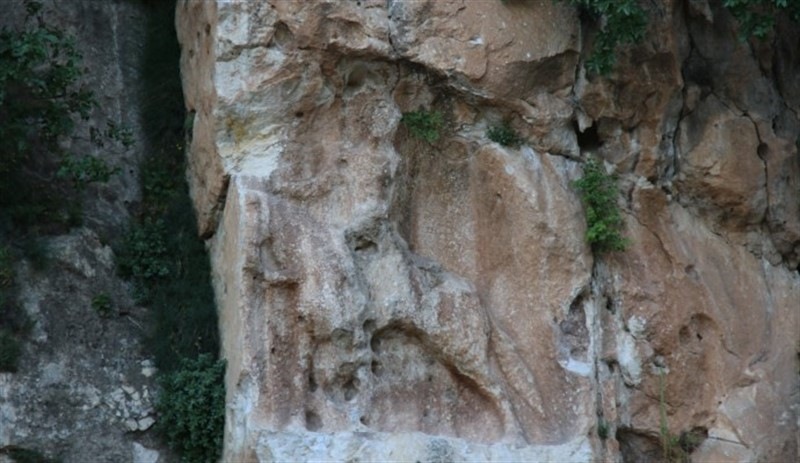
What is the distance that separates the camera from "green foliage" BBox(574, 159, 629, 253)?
10797 mm

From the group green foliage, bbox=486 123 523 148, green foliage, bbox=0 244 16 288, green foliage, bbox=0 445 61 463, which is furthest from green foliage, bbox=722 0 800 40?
green foliage, bbox=0 445 61 463

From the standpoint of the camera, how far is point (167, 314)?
35.7ft

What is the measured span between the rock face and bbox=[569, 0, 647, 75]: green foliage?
0.27m

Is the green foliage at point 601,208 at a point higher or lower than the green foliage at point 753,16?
lower

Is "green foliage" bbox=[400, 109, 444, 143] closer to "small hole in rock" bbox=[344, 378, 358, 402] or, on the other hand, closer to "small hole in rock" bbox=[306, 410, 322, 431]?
"small hole in rock" bbox=[344, 378, 358, 402]

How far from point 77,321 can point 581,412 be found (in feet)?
11.6

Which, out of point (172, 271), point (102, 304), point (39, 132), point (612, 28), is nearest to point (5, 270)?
point (102, 304)

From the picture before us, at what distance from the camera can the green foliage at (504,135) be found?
10.8 m

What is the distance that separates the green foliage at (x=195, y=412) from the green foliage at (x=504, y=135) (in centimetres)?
247

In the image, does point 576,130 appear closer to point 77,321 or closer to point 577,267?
point 577,267

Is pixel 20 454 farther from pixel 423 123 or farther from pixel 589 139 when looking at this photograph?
pixel 589 139

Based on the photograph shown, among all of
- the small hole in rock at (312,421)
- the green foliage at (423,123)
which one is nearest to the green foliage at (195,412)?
the small hole in rock at (312,421)

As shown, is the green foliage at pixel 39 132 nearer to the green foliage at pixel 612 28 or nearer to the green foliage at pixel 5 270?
the green foliage at pixel 5 270

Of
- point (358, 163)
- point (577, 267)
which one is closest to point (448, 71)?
point (358, 163)
